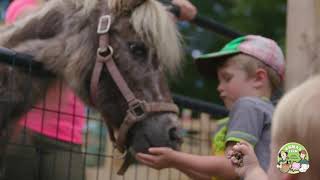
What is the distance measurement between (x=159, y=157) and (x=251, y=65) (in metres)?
0.57

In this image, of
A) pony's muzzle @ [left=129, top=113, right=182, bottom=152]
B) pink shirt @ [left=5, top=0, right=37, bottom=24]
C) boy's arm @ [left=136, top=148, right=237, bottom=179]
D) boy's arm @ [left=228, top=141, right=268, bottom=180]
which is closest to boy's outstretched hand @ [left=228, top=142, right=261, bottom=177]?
boy's arm @ [left=228, top=141, right=268, bottom=180]

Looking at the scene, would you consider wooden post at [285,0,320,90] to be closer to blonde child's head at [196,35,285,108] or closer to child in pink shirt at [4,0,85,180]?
blonde child's head at [196,35,285,108]

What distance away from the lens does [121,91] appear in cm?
319

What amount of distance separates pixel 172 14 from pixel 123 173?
85 cm

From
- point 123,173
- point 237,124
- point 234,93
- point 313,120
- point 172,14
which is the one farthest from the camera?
point 172,14

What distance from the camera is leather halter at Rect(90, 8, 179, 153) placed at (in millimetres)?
3111

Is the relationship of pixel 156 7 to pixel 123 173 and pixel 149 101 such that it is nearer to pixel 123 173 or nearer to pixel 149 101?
→ pixel 149 101

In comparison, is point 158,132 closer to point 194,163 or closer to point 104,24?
point 194,163

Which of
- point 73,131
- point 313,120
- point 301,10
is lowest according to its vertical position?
point 313,120

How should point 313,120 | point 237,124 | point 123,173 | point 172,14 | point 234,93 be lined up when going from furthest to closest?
point 172,14, point 123,173, point 234,93, point 237,124, point 313,120

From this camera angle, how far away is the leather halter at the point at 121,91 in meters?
3.11

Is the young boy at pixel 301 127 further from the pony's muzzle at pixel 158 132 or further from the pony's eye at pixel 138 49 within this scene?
the pony's eye at pixel 138 49

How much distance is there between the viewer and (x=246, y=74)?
307 cm

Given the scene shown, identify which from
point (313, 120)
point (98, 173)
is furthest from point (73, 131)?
point (313, 120)
